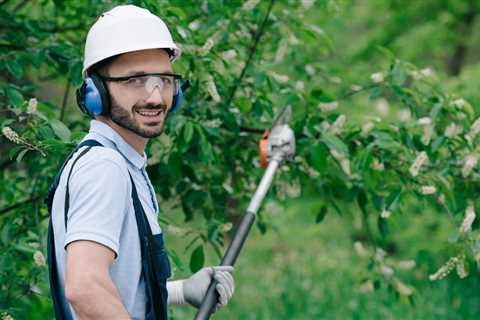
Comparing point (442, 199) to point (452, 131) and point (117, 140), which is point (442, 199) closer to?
point (452, 131)

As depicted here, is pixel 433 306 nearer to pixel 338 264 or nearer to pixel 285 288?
pixel 285 288

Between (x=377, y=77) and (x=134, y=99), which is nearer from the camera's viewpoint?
(x=134, y=99)

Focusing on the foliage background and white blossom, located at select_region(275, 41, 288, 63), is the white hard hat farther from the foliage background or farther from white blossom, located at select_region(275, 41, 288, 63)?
white blossom, located at select_region(275, 41, 288, 63)

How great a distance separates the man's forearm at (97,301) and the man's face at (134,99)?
469mm

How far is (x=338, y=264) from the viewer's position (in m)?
8.98

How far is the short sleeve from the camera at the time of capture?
6.10 feet

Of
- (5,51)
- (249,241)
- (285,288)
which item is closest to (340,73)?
(5,51)

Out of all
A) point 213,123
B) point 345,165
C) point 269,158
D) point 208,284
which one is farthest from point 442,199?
point 208,284

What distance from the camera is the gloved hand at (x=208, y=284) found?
2.53 meters

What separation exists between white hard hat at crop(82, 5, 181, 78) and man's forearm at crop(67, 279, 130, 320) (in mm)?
617

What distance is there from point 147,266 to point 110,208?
0.23 metres

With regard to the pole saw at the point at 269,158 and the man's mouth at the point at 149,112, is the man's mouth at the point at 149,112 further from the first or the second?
the pole saw at the point at 269,158

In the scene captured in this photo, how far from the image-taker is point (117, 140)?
2145mm

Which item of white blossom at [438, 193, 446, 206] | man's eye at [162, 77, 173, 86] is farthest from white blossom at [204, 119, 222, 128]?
man's eye at [162, 77, 173, 86]
